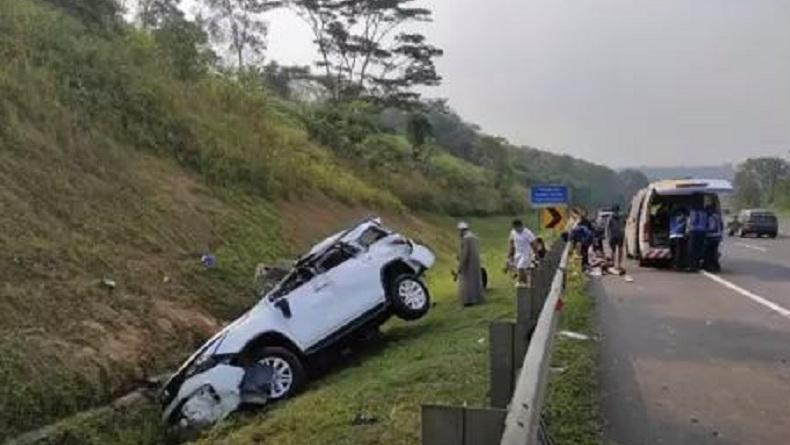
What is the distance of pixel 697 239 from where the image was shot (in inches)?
877

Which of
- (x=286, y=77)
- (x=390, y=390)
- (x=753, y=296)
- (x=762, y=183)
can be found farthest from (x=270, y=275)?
(x=762, y=183)

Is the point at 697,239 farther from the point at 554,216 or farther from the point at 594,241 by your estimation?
the point at 554,216

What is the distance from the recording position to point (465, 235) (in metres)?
17.4

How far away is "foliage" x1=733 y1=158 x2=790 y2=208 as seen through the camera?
96781 millimetres

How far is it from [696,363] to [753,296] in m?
6.96

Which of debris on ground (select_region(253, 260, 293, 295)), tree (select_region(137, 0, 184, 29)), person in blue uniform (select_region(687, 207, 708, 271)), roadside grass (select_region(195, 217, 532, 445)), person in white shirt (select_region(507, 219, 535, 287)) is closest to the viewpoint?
roadside grass (select_region(195, 217, 532, 445))

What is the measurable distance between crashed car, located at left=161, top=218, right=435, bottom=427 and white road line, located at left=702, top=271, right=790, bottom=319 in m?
5.45

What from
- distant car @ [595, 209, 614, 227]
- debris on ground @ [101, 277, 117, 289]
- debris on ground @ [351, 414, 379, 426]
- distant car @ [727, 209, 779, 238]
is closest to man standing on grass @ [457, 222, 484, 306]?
debris on ground @ [101, 277, 117, 289]

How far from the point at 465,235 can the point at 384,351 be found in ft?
13.6

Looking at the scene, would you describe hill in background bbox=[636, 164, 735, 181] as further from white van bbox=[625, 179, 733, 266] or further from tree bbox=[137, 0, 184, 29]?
tree bbox=[137, 0, 184, 29]

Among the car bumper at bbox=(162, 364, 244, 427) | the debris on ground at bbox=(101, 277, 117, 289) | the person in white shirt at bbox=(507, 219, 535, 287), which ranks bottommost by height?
the car bumper at bbox=(162, 364, 244, 427)

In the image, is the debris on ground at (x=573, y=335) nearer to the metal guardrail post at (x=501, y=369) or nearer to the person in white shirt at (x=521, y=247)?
the person in white shirt at (x=521, y=247)

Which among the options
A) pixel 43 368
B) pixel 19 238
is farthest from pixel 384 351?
pixel 19 238

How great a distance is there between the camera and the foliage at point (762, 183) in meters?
96.8
